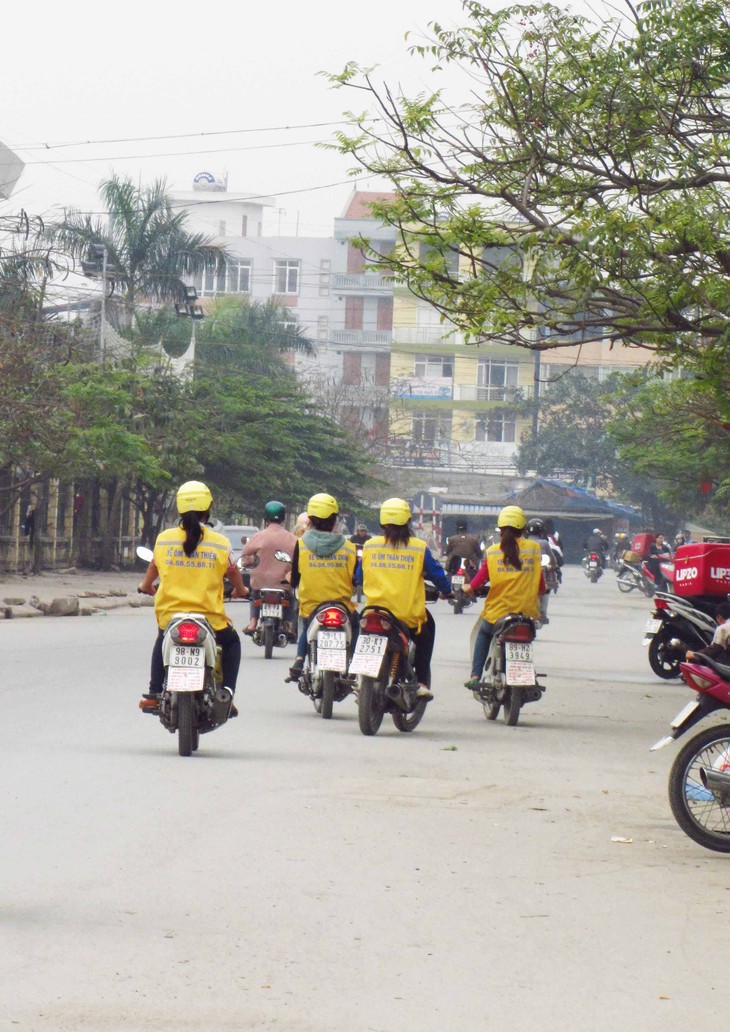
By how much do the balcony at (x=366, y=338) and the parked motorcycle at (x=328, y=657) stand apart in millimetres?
79450

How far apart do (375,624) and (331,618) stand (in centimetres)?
77

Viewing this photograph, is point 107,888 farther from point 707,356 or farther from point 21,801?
point 707,356

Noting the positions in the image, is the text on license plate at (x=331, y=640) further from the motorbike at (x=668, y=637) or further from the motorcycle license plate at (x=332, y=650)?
the motorbike at (x=668, y=637)

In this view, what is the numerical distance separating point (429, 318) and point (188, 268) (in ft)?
130

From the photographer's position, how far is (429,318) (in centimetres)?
8781

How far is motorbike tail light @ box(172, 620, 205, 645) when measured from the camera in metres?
9.80

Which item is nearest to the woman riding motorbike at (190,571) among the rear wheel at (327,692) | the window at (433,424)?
the rear wheel at (327,692)

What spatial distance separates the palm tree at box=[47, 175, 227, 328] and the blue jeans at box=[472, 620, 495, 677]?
35067 millimetres

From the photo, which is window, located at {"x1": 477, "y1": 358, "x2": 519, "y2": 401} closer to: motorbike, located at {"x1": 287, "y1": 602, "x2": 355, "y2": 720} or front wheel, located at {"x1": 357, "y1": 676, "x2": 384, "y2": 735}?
motorbike, located at {"x1": 287, "y1": 602, "x2": 355, "y2": 720}

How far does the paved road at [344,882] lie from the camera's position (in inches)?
189

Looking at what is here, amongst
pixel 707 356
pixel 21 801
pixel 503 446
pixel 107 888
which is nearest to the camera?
pixel 107 888

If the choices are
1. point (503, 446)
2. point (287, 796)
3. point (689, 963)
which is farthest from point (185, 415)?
point (503, 446)

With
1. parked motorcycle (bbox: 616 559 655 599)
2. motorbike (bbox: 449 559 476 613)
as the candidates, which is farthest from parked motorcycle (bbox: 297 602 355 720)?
parked motorcycle (bbox: 616 559 655 599)

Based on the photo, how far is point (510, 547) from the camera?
42.1 ft
